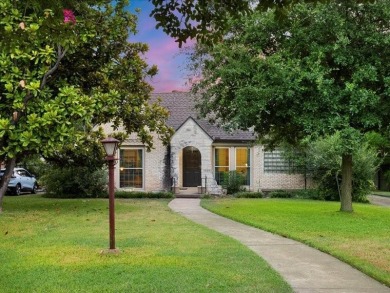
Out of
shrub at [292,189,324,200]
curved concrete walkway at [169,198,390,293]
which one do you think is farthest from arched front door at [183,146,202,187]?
curved concrete walkway at [169,198,390,293]

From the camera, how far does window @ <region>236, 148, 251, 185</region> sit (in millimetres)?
29078

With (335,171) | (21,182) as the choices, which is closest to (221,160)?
(335,171)

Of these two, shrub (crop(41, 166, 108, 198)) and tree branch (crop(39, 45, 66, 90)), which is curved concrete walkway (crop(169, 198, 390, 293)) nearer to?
tree branch (crop(39, 45, 66, 90))

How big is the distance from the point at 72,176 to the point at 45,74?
36.4 ft

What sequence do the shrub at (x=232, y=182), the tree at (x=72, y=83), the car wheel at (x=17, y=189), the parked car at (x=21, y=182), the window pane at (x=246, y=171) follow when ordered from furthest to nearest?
1. the window pane at (x=246, y=171)
2. the car wheel at (x=17, y=189)
3. the parked car at (x=21, y=182)
4. the shrub at (x=232, y=182)
5. the tree at (x=72, y=83)

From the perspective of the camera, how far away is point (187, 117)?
29.5m

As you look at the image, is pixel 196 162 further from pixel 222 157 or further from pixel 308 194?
pixel 308 194

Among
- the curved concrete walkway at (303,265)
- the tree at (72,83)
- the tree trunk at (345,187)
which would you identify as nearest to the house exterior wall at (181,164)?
the tree at (72,83)

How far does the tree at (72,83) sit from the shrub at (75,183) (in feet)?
21.6

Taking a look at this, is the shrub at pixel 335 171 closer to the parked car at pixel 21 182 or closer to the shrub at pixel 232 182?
the shrub at pixel 232 182

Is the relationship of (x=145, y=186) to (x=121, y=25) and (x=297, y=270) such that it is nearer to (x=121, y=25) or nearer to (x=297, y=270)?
(x=121, y=25)

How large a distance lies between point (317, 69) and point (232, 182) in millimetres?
13915

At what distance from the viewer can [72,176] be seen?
26.1 metres

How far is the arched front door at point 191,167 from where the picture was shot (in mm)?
29413
